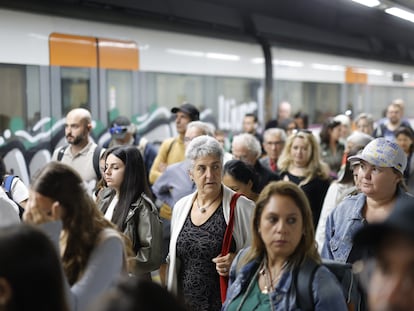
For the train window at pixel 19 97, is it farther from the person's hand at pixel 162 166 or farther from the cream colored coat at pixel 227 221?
the cream colored coat at pixel 227 221

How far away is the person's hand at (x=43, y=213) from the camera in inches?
102

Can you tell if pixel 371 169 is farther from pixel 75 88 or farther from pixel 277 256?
pixel 75 88

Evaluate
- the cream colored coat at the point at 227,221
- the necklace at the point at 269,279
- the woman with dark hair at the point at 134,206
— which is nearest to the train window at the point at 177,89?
the woman with dark hair at the point at 134,206

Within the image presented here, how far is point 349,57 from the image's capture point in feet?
44.5

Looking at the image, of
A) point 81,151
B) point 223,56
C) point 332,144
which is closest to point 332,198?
point 81,151

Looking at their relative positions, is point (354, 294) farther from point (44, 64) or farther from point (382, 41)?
point (382, 41)

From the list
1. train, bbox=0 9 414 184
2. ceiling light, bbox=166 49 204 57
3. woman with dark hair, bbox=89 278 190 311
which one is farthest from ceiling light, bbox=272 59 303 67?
woman with dark hair, bbox=89 278 190 311

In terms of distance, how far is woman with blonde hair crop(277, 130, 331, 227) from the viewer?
5.42 metres

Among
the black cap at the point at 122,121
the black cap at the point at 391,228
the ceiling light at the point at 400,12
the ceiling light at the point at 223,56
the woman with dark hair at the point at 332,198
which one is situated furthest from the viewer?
the ceiling light at the point at 223,56

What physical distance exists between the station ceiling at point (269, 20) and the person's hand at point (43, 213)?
413cm

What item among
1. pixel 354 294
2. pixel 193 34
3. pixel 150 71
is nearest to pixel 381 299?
pixel 354 294

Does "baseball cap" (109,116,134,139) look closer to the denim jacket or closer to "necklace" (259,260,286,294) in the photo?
the denim jacket

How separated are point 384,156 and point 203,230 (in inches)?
44.0

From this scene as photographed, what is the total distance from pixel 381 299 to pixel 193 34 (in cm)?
775
